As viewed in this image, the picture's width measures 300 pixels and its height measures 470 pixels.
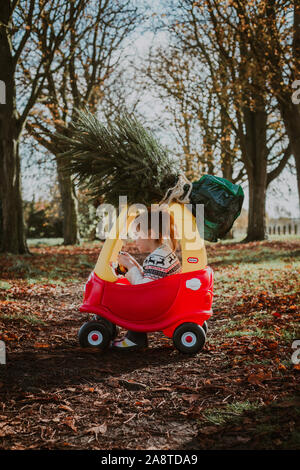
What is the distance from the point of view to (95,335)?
4.24 m

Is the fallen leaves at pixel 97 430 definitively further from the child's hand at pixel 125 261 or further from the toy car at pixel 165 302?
the child's hand at pixel 125 261

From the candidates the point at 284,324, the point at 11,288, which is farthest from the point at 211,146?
the point at 284,324

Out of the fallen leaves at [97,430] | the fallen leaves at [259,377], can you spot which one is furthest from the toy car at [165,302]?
the fallen leaves at [97,430]

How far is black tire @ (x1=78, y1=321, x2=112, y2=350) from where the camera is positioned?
4223mm

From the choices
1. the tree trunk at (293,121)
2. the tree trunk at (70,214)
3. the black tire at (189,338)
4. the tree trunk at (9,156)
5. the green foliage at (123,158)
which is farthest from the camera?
the tree trunk at (70,214)

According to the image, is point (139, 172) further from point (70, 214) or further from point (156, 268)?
point (70, 214)

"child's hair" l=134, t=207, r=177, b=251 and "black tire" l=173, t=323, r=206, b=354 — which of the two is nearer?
"black tire" l=173, t=323, r=206, b=354

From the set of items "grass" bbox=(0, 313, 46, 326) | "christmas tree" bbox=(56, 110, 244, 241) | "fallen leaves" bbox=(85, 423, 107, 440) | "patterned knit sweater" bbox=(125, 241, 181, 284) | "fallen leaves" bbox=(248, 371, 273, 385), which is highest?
"christmas tree" bbox=(56, 110, 244, 241)

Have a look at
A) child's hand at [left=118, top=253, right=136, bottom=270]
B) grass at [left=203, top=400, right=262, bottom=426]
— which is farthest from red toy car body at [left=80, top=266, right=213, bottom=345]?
grass at [left=203, top=400, right=262, bottom=426]

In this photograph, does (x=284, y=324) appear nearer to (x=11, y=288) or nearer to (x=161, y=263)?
(x=161, y=263)

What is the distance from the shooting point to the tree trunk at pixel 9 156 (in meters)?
11.4

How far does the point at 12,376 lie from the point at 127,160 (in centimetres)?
224

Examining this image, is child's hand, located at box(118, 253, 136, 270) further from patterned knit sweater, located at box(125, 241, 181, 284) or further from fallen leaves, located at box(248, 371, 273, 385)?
fallen leaves, located at box(248, 371, 273, 385)

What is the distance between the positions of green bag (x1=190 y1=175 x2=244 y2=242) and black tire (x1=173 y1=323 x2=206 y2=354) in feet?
2.99
